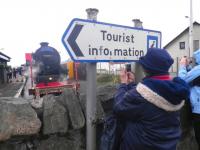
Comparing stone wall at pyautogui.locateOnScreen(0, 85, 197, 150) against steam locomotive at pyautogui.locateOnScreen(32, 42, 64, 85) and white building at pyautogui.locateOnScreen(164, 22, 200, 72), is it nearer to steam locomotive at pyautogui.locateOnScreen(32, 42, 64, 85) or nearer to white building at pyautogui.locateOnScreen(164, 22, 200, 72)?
steam locomotive at pyautogui.locateOnScreen(32, 42, 64, 85)

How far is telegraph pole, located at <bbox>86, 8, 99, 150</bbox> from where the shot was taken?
9.99 ft

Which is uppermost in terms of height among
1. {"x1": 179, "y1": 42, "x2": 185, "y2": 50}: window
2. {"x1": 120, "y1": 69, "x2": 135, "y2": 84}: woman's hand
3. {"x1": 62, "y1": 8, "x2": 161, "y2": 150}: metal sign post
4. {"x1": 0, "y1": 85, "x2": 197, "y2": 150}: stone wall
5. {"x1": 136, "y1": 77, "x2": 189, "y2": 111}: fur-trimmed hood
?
{"x1": 179, "y1": 42, "x2": 185, "y2": 50}: window

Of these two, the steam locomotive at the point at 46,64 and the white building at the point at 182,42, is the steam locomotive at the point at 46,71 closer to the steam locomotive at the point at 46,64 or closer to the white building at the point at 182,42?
the steam locomotive at the point at 46,64

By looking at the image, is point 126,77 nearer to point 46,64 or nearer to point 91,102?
point 91,102

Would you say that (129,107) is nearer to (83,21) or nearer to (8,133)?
(83,21)

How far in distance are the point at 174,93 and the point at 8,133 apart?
1.54 m

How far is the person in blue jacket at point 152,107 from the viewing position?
8.66ft

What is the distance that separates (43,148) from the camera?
3.23 m

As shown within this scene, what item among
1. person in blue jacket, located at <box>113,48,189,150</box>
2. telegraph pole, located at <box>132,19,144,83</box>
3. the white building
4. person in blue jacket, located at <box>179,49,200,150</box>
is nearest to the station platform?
person in blue jacket, located at <box>179,49,200,150</box>

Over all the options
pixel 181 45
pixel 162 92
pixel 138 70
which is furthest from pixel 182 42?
pixel 162 92

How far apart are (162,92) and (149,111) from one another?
19cm

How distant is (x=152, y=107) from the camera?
8.69ft

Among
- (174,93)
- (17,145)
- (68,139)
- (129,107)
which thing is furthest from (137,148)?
(17,145)

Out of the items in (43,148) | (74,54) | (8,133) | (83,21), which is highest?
(83,21)
